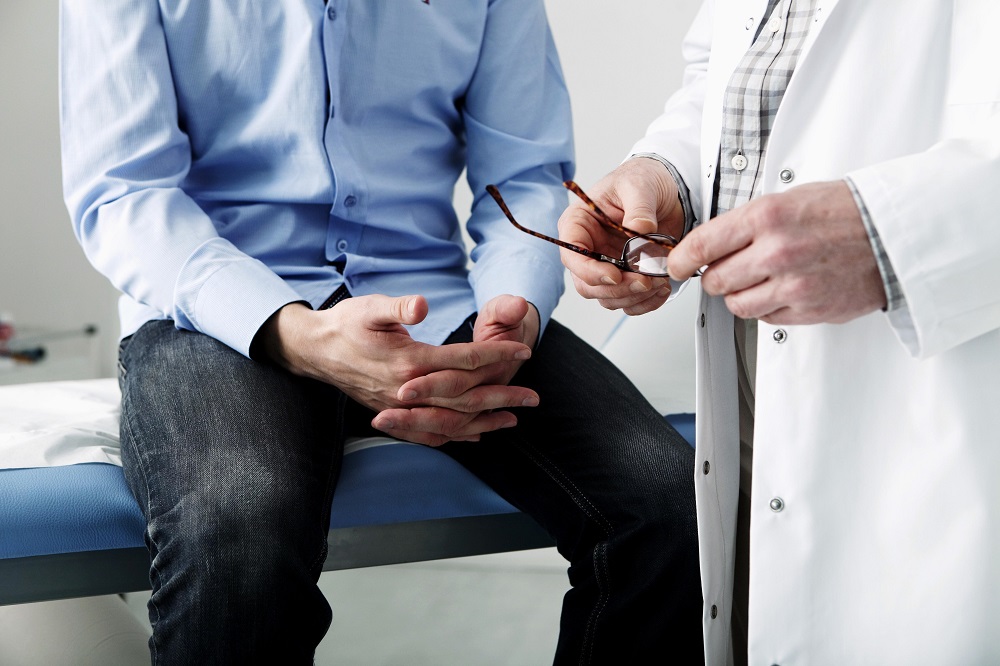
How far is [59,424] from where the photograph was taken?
4.08 ft

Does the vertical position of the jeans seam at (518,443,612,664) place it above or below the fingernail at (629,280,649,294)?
below

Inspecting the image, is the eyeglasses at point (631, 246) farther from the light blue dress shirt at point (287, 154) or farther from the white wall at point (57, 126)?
the white wall at point (57, 126)

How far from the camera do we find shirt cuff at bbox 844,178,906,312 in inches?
25.0

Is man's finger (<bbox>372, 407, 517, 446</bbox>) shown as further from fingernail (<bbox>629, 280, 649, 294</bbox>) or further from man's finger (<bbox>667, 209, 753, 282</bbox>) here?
man's finger (<bbox>667, 209, 753, 282</bbox>)

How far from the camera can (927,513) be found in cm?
74

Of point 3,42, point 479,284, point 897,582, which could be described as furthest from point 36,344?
point 897,582

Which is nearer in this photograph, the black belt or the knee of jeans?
the knee of jeans

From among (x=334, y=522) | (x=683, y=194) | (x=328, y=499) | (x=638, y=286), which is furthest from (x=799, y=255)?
(x=334, y=522)

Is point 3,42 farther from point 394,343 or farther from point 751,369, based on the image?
point 751,369

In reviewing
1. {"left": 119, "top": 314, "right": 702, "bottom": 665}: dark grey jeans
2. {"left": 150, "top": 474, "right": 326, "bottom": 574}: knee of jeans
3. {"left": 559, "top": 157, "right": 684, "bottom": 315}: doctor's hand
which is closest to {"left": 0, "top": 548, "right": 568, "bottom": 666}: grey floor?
{"left": 119, "top": 314, "right": 702, "bottom": 665}: dark grey jeans

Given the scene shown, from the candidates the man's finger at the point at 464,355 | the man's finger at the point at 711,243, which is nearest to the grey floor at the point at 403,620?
the man's finger at the point at 464,355

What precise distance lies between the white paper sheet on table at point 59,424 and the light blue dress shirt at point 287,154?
167mm

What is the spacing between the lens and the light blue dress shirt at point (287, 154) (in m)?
1.06

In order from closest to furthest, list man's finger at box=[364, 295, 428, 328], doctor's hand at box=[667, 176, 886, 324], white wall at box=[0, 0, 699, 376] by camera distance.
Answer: doctor's hand at box=[667, 176, 886, 324]
man's finger at box=[364, 295, 428, 328]
white wall at box=[0, 0, 699, 376]
